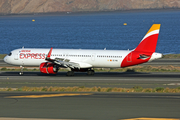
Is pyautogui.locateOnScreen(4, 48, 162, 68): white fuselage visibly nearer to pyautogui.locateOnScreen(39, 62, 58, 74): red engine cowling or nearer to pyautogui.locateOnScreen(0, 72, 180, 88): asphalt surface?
pyautogui.locateOnScreen(39, 62, 58, 74): red engine cowling

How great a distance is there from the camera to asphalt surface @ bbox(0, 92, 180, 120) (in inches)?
907

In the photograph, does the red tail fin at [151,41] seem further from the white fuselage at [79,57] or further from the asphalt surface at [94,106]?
the asphalt surface at [94,106]

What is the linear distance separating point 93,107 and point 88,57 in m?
25.5

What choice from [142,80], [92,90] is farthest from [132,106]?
[142,80]

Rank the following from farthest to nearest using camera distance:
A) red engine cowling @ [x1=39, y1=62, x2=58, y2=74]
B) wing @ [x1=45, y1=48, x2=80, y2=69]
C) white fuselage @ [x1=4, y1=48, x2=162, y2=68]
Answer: white fuselage @ [x1=4, y1=48, x2=162, y2=68], red engine cowling @ [x1=39, y1=62, x2=58, y2=74], wing @ [x1=45, y1=48, x2=80, y2=69]

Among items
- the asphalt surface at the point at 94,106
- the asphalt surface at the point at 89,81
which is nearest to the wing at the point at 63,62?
the asphalt surface at the point at 89,81

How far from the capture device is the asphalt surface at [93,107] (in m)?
23.0

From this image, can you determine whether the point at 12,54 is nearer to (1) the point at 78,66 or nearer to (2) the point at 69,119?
(1) the point at 78,66

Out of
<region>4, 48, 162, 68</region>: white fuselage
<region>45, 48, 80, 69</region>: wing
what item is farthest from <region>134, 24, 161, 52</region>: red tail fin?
<region>45, 48, 80, 69</region>: wing

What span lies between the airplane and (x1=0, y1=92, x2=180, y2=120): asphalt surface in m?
18.7

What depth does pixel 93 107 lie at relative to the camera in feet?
83.7

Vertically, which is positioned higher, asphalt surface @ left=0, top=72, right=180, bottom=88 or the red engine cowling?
the red engine cowling

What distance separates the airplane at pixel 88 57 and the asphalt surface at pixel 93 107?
61.4 ft

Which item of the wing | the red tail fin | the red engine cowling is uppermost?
the red tail fin
